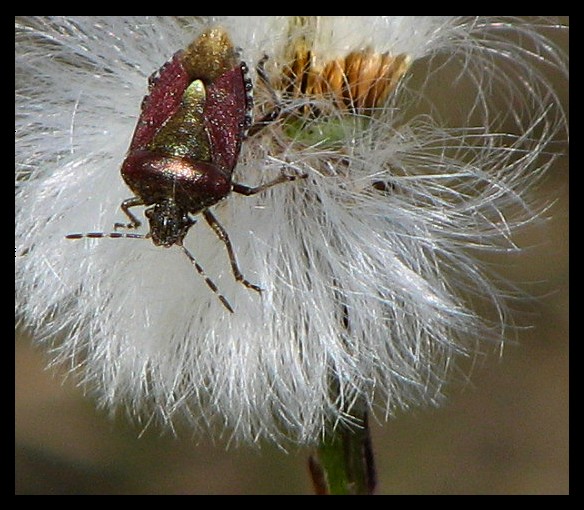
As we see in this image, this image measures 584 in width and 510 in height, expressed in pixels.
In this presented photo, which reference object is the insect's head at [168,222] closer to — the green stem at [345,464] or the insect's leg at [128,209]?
the insect's leg at [128,209]

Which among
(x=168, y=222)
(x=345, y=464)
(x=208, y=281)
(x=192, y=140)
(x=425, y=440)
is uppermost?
(x=192, y=140)

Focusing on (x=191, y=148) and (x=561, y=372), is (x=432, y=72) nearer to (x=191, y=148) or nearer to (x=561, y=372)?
(x=191, y=148)

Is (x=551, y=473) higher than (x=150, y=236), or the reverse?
(x=150, y=236)

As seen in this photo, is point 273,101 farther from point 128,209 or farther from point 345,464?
point 345,464

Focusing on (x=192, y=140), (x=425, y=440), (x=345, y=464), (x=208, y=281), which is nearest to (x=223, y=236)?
(x=208, y=281)

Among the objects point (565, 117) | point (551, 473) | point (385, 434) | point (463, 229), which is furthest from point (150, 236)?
point (551, 473)

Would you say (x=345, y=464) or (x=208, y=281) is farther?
(x=208, y=281)

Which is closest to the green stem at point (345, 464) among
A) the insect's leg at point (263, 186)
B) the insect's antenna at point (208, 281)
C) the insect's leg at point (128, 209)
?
the insect's antenna at point (208, 281)

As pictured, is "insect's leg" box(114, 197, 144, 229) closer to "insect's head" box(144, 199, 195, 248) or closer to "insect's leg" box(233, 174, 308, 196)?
"insect's head" box(144, 199, 195, 248)
